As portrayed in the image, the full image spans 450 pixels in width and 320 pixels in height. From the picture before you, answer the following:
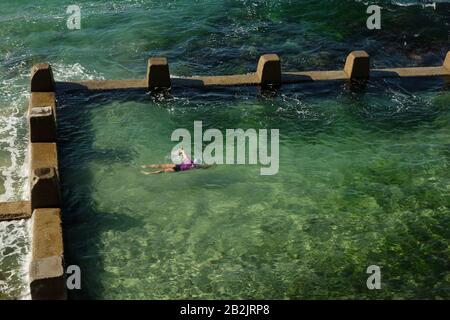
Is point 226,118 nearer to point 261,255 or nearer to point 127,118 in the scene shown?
point 127,118

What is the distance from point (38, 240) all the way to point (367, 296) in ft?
20.3

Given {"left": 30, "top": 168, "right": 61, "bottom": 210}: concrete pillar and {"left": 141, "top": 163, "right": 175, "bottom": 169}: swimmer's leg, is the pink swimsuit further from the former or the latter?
{"left": 30, "top": 168, "right": 61, "bottom": 210}: concrete pillar

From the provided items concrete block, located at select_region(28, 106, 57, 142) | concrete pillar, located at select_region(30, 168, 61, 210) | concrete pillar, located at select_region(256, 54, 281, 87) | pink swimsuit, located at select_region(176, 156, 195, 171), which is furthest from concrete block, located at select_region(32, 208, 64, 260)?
concrete pillar, located at select_region(256, 54, 281, 87)

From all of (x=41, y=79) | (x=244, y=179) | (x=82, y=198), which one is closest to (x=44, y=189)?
(x=82, y=198)

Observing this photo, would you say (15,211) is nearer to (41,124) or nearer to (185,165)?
(41,124)

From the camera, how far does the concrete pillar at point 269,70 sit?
59.6ft

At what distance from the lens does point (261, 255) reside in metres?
12.0

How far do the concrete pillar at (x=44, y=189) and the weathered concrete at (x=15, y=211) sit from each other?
490 mm

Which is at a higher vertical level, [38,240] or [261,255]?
[38,240]

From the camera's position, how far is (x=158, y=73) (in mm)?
17672

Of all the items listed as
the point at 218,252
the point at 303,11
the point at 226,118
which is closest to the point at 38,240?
the point at 218,252

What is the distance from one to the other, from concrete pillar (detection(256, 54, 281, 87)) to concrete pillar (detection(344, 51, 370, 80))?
234cm

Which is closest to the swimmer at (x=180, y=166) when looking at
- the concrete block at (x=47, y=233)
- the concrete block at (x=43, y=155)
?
the concrete block at (x=43, y=155)
